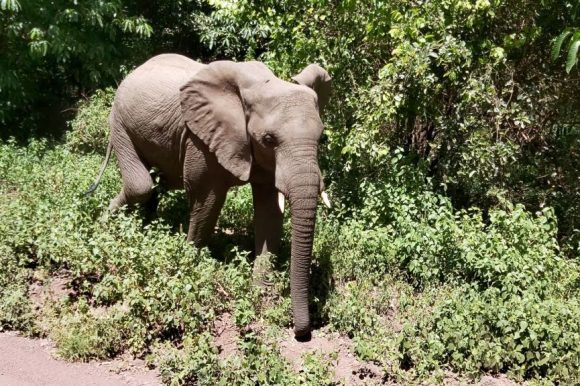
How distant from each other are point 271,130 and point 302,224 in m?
0.79

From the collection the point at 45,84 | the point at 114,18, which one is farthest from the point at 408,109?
the point at 45,84

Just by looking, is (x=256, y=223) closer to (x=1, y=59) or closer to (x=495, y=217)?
(x=495, y=217)

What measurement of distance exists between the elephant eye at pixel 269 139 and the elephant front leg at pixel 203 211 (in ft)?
2.92

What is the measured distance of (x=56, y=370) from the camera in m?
4.98

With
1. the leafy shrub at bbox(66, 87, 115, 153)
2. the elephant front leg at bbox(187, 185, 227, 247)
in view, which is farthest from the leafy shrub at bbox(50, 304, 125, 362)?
the leafy shrub at bbox(66, 87, 115, 153)

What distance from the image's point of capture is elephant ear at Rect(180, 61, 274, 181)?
18.4 ft

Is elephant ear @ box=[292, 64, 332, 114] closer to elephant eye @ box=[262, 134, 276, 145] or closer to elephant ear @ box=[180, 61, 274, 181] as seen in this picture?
elephant ear @ box=[180, 61, 274, 181]

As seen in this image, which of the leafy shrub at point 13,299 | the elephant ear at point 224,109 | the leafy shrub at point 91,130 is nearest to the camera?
the leafy shrub at point 13,299

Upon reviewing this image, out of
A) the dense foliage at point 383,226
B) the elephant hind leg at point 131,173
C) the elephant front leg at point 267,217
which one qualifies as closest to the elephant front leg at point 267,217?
the elephant front leg at point 267,217

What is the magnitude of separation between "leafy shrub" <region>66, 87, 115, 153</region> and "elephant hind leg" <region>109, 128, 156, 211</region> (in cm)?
367

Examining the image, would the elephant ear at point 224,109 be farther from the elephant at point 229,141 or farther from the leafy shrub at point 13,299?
the leafy shrub at point 13,299

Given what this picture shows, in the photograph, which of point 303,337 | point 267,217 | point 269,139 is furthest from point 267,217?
point 303,337

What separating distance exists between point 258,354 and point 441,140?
3638 millimetres

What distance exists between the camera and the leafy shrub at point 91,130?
1045cm
